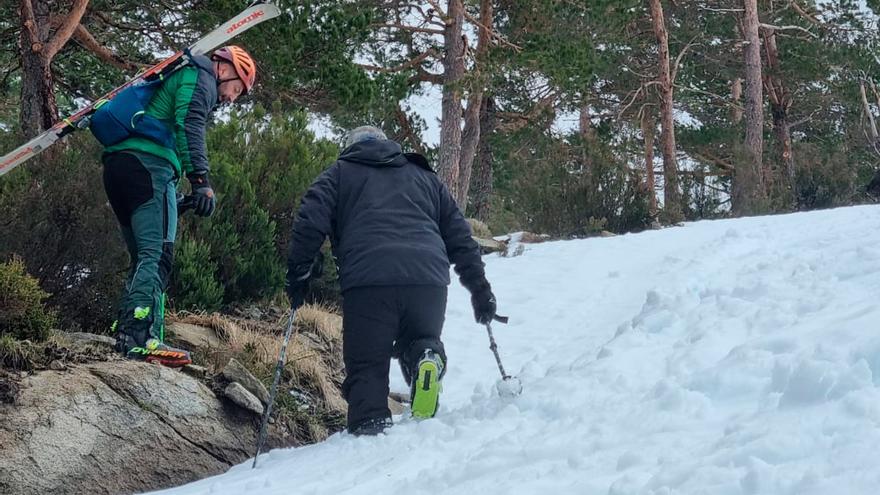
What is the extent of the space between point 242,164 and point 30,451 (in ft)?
13.0

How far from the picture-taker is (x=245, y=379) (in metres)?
4.88

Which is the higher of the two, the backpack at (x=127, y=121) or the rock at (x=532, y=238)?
the backpack at (x=127, y=121)

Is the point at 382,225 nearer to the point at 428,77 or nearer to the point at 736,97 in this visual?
the point at 428,77

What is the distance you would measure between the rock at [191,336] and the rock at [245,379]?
1.98 ft

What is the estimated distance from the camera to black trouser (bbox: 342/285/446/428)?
420cm

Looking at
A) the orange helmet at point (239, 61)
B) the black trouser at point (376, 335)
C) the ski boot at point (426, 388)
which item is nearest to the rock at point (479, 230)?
the orange helmet at point (239, 61)

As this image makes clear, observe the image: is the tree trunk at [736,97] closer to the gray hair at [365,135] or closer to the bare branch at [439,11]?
the bare branch at [439,11]

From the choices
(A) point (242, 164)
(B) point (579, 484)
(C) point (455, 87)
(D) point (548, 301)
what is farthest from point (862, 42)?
(B) point (579, 484)

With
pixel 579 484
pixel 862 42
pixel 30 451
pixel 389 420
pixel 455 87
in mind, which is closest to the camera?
pixel 579 484

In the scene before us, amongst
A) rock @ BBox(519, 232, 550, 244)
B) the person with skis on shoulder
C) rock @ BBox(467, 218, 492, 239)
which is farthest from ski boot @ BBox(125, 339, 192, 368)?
rock @ BBox(519, 232, 550, 244)

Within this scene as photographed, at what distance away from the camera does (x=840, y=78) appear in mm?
18125

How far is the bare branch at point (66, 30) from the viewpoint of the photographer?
820 cm

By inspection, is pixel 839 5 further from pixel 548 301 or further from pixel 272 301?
pixel 272 301

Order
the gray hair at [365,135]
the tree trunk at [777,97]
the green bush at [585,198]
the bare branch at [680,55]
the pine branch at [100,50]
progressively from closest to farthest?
the gray hair at [365,135], the pine branch at [100,50], the green bush at [585,198], the bare branch at [680,55], the tree trunk at [777,97]
